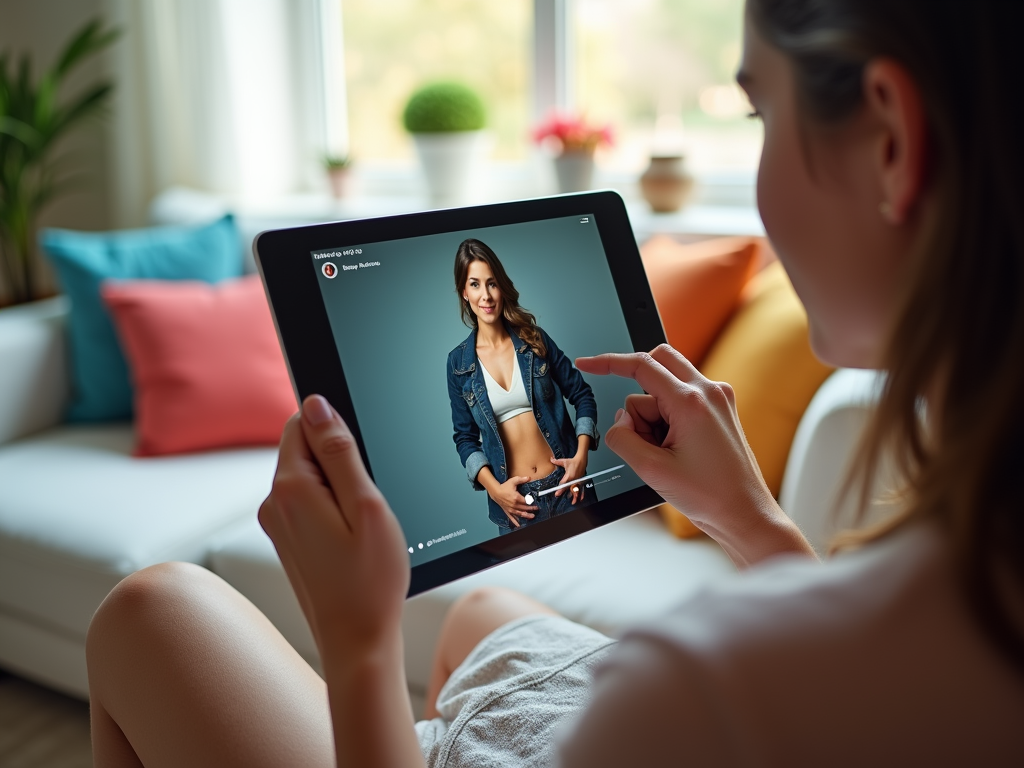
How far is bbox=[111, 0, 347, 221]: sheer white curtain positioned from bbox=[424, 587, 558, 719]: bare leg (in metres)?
2.17

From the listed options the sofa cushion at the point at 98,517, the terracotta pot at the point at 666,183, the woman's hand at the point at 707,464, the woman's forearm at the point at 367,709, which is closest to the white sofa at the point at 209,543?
the sofa cushion at the point at 98,517

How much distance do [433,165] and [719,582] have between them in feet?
7.51

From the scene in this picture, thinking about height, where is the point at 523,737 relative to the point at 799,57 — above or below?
below

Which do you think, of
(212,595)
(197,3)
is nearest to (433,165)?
(197,3)

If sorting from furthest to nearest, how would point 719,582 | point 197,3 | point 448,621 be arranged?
1. point 197,3
2. point 448,621
3. point 719,582

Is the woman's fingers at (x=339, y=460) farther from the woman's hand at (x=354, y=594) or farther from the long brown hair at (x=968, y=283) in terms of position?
the long brown hair at (x=968, y=283)

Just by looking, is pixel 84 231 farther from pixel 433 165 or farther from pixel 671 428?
pixel 671 428

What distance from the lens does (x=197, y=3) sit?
9.21 feet

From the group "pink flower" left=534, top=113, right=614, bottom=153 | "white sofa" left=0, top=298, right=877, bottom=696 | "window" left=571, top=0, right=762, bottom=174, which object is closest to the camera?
"white sofa" left=0, top=298, right=877, bottom=696

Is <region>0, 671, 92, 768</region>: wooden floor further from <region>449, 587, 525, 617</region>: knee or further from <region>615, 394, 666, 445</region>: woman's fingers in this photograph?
<region>615, 394, 666, 445</region>: woman's fingers

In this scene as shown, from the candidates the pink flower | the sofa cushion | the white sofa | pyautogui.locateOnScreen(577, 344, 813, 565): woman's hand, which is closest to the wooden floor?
the white sofa

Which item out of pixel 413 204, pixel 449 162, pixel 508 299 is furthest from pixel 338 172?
pixel 508 299

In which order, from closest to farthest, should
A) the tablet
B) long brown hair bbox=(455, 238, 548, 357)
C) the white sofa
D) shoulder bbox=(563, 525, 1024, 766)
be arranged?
shoulder bbox=(563, 525, 1024, 766), the tablet, long brown hair bbox=(455, 238, 548, 357), the white sofa

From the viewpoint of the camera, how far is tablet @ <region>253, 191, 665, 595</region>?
2.66 ft
